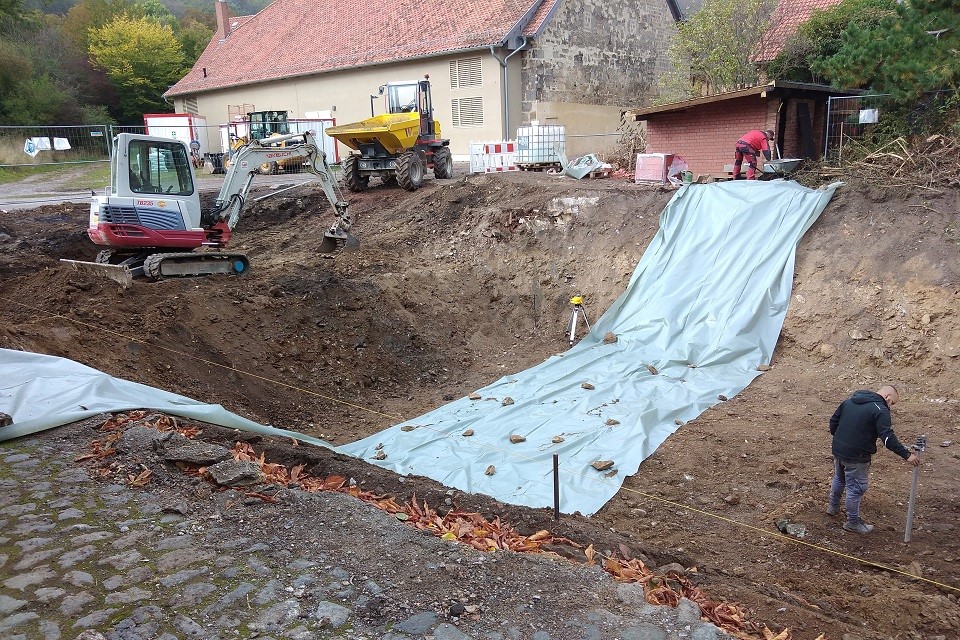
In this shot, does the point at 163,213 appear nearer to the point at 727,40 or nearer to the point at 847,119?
the point at 847,119

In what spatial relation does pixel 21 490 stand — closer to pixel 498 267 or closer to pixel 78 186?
pixel 498 267

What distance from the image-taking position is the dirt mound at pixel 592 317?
5.50 m

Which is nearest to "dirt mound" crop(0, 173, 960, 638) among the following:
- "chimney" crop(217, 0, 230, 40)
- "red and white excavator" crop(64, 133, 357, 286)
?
"red and white excavator" crop(64, 133, 357, 286)

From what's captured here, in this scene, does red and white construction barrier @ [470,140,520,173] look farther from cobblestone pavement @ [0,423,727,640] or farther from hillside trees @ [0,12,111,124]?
hillside trees @ [0,12,111,124]

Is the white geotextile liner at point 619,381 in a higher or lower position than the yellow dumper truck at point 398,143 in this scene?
lower

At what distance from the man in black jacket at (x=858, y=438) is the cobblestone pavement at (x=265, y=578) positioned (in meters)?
2.70

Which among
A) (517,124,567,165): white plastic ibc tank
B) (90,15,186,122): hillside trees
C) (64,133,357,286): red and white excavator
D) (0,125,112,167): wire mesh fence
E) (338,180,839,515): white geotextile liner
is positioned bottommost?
(338,180,839,515): white geotextile liner

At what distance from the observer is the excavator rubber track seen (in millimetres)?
10648

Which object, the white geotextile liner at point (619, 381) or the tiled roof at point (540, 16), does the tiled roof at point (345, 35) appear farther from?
the white geotextile liner at point (619, 381)

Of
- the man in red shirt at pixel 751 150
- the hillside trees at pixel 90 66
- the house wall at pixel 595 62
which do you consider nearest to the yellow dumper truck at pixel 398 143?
the house wall at pixel 595 62

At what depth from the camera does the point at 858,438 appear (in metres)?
5.67

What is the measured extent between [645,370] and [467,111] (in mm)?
17584

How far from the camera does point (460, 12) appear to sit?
25859 mm

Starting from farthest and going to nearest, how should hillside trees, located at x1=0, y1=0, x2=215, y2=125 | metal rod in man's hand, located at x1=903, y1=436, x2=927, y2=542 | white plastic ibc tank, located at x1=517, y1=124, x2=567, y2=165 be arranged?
hillside trees, located at x1=0, y1=0, x2=215, y2=125
white plastic ibc tank, located at x1=517, y1=124, x2=567, y2=165
metal rod in man's hand, located at x1=903, y1=436, x2=927, y2=542
